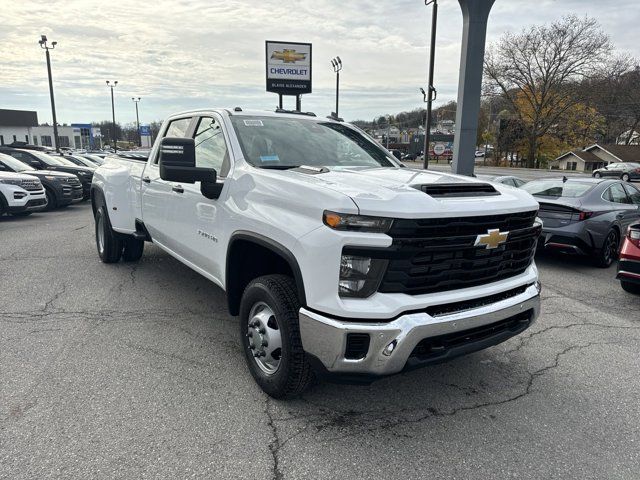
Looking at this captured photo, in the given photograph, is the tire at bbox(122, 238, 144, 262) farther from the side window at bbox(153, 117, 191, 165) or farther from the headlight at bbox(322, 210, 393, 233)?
the headlight at bbox(322, 210, 393, 233)

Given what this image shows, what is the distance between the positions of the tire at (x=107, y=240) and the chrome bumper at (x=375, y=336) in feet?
15.8

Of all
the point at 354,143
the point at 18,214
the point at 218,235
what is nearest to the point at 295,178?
the point at 218,235

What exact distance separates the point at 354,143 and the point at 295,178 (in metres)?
1.60

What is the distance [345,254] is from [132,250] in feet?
17.4

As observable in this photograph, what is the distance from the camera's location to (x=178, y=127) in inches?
198

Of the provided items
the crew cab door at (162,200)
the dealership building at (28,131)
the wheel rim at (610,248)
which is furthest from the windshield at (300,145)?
the dealership building at (28,131)

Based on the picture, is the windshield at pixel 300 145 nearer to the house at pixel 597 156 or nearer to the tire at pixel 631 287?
the tire at pixel 631 287

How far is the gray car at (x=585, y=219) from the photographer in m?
7.12

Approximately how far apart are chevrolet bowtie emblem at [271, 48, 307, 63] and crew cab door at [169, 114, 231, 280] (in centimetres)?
2277

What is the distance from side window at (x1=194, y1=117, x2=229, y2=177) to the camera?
387 cm

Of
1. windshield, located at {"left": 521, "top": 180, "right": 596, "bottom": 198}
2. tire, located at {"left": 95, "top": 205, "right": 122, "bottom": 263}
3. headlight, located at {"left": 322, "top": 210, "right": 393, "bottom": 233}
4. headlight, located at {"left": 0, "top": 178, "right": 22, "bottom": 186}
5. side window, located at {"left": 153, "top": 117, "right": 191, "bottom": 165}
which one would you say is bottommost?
tire, located at {"left": 95, "top": 205, "right": 122, "bottom": 263}

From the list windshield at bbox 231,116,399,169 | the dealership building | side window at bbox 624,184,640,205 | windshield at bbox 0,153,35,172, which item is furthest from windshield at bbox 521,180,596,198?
the dealership building

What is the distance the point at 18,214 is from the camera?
12.4m

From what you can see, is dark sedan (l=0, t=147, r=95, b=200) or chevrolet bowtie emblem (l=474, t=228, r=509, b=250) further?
dark sedan (l=0, t=147, r=95, b=200)
